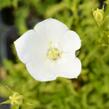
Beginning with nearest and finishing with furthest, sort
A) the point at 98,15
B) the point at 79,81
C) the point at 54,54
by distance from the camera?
1. the point at 98,15
2. the point at 54,54
3. the point at 79,81

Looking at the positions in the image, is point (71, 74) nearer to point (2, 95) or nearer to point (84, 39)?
point (84, 39)

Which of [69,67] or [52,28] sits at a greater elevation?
[52,28]

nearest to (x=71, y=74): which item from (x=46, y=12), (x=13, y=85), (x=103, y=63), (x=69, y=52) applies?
(x=69, y=52)

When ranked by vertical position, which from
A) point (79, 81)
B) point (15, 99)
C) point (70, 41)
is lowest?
point (79, 81)

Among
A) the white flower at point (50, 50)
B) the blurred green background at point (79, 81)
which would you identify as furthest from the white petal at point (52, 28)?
the blurred green background at point (79, 81)

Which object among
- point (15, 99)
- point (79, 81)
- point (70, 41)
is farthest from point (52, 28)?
point (79, 81)

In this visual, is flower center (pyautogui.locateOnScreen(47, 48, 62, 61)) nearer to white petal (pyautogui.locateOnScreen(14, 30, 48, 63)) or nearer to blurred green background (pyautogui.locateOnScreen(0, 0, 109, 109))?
white petal (pyautogui.locateOnScreen(14, 30, 48, 63))

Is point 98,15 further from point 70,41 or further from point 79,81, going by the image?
point 79,81

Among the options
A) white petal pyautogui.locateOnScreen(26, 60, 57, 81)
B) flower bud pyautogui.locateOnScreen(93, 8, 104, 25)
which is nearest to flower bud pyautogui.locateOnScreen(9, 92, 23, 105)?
white petal pyautogui.locateOnScreen(26, 60, 57, 81)
